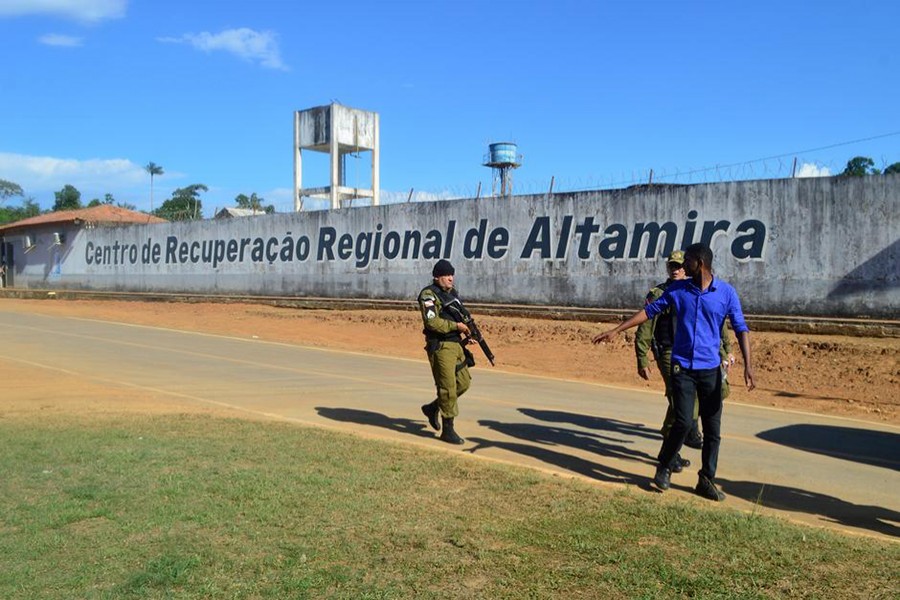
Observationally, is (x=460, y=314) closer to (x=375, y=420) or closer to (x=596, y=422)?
(x=375, y=420)

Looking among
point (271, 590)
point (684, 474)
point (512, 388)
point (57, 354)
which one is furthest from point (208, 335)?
point (271, 590)

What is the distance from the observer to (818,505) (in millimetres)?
5617

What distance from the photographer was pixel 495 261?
880 inches

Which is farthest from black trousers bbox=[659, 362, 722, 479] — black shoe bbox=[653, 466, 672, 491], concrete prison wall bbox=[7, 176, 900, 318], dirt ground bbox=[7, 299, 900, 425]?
concrete prison wall bbox=[7, 176, 900, 318]

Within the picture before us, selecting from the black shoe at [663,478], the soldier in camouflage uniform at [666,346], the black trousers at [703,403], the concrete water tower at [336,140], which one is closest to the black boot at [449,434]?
the soldier in camouflage uniform at [666,346]

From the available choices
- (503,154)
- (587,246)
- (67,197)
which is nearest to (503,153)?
(503,154)

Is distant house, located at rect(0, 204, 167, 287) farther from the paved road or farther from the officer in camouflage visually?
the officer in camouflage

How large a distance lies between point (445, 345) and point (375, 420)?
64.7 inches

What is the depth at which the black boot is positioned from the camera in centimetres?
748

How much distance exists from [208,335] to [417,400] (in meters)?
11.3

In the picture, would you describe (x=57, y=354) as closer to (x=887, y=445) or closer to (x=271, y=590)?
(x=271, y=590)

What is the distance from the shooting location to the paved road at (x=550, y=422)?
6055 mm

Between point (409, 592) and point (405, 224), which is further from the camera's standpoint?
point (405, 224)

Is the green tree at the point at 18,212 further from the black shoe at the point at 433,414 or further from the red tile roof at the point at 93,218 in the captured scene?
the black shoe at the point at 433,414
